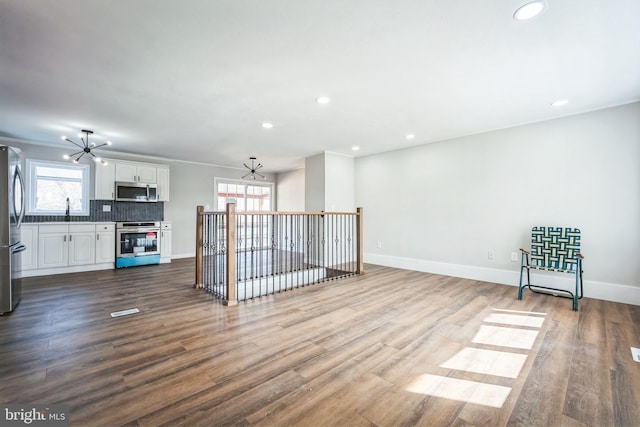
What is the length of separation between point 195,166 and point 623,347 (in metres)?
8.16

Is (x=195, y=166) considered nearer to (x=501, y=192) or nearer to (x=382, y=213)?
(x=382, y=213)

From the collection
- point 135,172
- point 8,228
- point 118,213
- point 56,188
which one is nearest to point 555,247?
point 8,228

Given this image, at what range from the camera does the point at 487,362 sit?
82.4 inches

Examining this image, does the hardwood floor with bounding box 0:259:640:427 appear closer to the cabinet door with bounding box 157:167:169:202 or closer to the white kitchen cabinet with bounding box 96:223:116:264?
the white kitchen cabinet with bounding box 96:223:116:264

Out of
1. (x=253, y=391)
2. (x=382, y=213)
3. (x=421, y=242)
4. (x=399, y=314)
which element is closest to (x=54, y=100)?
(x=253, y=391)

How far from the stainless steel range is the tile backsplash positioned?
554mm

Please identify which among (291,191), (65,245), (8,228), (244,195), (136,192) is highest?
(291,191)

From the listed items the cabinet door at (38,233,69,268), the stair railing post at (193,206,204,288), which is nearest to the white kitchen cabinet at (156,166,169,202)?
the cabinet door at (38,233,69,268)

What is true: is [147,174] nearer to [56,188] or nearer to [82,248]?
[56,188]

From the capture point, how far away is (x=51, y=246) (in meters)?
4.92

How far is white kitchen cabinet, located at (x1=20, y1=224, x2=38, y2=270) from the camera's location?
4703 mm

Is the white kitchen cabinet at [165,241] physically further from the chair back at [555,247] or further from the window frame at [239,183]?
the chair back at [555,247]

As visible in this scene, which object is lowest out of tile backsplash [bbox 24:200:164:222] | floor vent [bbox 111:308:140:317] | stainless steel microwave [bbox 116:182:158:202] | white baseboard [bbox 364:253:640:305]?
floor vent [bbox 111:308:140:317]

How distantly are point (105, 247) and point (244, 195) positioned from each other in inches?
148
